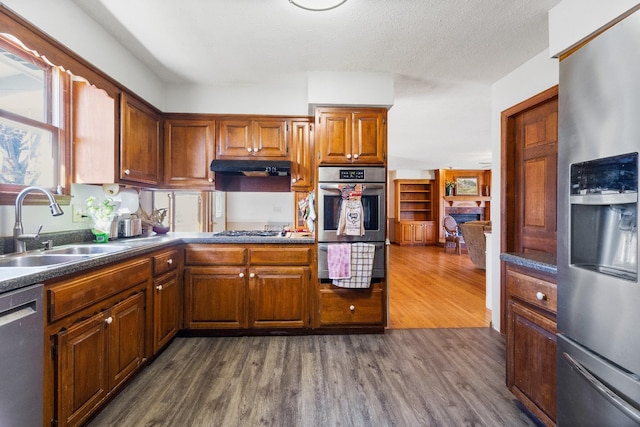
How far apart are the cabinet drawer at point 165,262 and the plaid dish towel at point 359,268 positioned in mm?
1357

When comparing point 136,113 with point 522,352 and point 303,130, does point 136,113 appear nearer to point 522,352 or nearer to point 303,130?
point 303,130

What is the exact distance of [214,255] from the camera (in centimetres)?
263

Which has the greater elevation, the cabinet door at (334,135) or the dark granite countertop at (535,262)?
the cabinet door at (334,135)

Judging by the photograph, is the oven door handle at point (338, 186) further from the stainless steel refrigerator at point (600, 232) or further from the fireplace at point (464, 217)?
the fireplace at point (464, 217)

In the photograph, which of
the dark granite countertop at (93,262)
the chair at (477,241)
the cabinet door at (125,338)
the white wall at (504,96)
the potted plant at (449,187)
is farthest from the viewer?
the potted plant at (449,187)

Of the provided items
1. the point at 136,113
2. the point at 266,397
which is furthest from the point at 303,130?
the point at 266,397

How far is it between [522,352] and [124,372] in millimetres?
2304

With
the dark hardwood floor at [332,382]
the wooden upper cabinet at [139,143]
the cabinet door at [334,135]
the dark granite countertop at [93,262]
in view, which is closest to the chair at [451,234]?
the dark hardwood floor at [332,382]

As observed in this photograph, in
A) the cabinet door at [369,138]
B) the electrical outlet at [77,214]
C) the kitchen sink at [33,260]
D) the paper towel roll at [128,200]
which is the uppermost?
the cabinet door at [369,138]

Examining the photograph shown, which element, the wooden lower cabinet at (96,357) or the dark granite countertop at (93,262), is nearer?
the dark granite countertop at (93,262)

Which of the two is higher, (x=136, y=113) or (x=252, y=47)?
(x=252, y=47)

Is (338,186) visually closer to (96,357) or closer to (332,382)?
(332,382)

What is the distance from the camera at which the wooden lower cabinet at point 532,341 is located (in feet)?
4.71

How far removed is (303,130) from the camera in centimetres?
299
